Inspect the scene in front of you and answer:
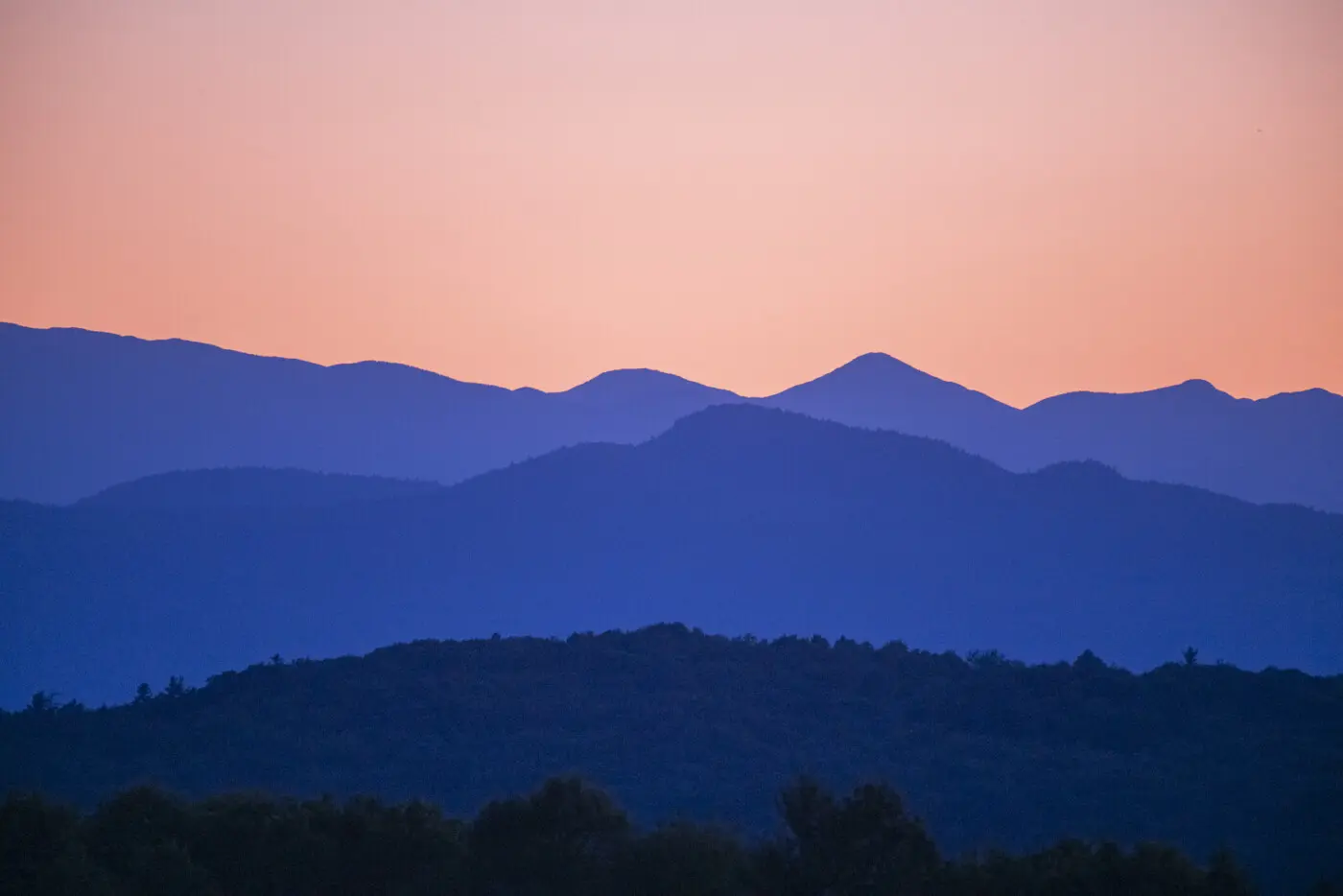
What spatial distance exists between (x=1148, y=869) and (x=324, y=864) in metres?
13.8

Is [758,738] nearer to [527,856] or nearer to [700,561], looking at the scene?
[527,856]

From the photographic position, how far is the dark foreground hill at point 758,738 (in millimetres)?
49094

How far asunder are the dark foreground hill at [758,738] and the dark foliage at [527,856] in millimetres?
17315

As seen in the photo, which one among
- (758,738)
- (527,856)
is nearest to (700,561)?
(758,738)

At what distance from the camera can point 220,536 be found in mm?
174625

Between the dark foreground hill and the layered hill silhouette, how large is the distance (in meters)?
79.1

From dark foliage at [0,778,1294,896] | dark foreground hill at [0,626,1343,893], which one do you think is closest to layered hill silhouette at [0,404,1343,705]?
dark foreground hill at [0,626,1343,893]

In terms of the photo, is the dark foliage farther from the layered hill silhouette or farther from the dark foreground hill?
the layered hill silhouette

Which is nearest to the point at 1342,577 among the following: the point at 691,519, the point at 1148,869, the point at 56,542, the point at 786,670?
the point at 691,519

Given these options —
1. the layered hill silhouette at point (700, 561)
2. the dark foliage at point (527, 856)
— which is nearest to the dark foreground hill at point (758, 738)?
the dark foliage at point (527, 856)

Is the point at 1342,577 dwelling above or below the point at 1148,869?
above

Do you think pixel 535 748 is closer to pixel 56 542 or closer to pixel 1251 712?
pixel 1251 712

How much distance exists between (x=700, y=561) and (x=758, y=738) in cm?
11147

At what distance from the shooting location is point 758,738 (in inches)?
2427
